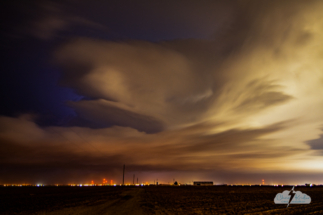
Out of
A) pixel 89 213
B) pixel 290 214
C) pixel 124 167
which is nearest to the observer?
pixel 290 214

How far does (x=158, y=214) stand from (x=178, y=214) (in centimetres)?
253

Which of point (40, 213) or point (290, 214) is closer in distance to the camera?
point (290, 214)

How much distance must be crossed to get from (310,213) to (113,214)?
24535mm

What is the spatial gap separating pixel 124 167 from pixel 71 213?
572 ft

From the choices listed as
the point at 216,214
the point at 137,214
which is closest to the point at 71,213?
the point at 137,214

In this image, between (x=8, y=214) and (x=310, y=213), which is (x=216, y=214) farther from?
(x=8, y=214)

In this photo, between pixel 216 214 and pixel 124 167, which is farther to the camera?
pixel 124 167

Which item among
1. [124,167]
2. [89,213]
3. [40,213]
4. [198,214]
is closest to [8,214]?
[40,213]

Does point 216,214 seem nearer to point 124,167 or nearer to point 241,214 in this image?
point 241,214

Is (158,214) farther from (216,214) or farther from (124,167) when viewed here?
(124,167)

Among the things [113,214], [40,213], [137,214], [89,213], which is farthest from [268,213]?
[40,213]

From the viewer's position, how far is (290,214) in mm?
27469

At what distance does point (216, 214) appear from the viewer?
28906mm

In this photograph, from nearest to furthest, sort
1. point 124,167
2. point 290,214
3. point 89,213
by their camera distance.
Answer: point 290,214 < point 89,213 < point 124,167
